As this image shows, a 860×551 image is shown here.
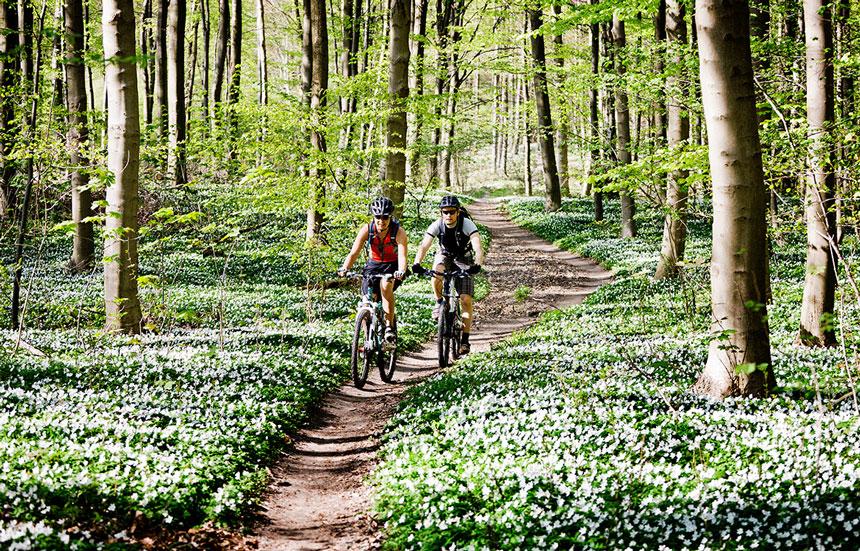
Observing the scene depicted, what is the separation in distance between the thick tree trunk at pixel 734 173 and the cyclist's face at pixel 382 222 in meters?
4.83

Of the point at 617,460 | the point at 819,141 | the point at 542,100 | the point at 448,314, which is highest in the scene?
the point at 542,100

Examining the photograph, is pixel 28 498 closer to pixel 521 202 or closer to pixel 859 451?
pixel 859 451

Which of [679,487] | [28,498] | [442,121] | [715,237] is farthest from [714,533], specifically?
[442,121]

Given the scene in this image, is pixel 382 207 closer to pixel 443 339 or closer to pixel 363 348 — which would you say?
pixel 363 348

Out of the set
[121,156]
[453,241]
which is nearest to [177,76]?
[121,156]

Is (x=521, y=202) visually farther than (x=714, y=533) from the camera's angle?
Yes

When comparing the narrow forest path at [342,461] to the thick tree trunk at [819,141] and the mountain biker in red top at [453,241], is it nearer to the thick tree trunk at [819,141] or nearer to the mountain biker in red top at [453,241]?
the mountain biker in red top at [453,241]

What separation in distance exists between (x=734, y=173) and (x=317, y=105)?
40.9ft

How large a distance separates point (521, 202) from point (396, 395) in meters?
35.7

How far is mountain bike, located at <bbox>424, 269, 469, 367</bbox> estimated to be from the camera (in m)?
11.2

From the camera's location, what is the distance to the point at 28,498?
4.94 metres

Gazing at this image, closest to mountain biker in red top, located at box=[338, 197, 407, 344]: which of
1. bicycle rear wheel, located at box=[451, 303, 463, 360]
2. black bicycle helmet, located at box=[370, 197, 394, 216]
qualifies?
black bicycle helmet, located at box=[370, 197, 394, 216]

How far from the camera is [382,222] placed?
10.3 m

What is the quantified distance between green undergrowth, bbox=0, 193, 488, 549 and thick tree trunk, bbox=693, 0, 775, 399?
202 inches
